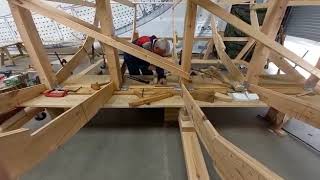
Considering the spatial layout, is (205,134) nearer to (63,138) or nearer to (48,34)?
(63,138)

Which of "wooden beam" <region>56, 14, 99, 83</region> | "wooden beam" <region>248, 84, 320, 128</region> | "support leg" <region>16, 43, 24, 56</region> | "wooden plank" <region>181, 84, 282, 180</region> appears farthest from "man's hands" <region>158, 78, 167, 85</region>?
"support leg" <region>16, 43, 24, 56</region>

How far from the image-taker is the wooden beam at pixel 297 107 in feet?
5.21

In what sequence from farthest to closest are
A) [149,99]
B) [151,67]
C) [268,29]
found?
[151,67] < [149,99] < [268,29]

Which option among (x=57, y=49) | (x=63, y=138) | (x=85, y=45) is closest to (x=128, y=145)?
(x=63, y=138)

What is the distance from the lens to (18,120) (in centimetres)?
226

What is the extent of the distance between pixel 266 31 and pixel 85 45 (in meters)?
2.37

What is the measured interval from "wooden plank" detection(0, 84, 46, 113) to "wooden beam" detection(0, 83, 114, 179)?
1.08 m

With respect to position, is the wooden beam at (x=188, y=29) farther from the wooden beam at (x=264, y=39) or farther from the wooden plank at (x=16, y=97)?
the wooden plank at (x=16, y=97)

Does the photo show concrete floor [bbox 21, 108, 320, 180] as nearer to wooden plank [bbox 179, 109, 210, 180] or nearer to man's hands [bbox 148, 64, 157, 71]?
wooden plank [bbox 179, 109, 210, 180]

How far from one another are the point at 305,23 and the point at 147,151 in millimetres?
4175

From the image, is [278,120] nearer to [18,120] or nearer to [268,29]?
[268,29]

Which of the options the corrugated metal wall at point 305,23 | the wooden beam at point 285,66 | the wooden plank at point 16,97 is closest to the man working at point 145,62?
the wooden plank at point 16,97

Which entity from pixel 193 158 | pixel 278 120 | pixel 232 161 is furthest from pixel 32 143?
pixel 278 120

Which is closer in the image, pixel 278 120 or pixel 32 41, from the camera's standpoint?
pixel 32 41
